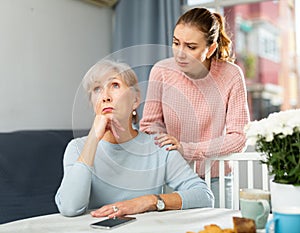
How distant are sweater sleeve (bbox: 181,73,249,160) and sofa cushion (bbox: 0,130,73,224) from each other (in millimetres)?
710

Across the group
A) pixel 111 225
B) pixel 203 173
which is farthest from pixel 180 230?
pixel 203 173

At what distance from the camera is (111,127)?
1337 millimetres

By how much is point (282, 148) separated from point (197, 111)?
0.59 metres

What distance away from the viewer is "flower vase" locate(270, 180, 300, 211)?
101 centimetres

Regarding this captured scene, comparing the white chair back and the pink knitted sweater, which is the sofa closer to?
the pink knitted sweater

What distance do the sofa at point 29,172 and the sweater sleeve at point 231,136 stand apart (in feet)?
2.33

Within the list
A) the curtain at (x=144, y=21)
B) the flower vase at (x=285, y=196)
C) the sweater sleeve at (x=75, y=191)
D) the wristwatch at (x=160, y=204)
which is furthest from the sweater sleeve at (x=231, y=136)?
the curtain at (x=144, y=21)

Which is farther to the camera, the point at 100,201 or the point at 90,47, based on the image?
the point at 90,47

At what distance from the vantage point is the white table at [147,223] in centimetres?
104

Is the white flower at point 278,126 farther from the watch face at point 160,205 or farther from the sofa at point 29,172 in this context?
the sofa at point 29,172

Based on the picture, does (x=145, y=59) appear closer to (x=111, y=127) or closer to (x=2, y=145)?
(x=111, y=127)

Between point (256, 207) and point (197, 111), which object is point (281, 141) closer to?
point (256, 207)

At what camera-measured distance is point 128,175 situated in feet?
4.42

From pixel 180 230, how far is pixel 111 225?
0.16m
